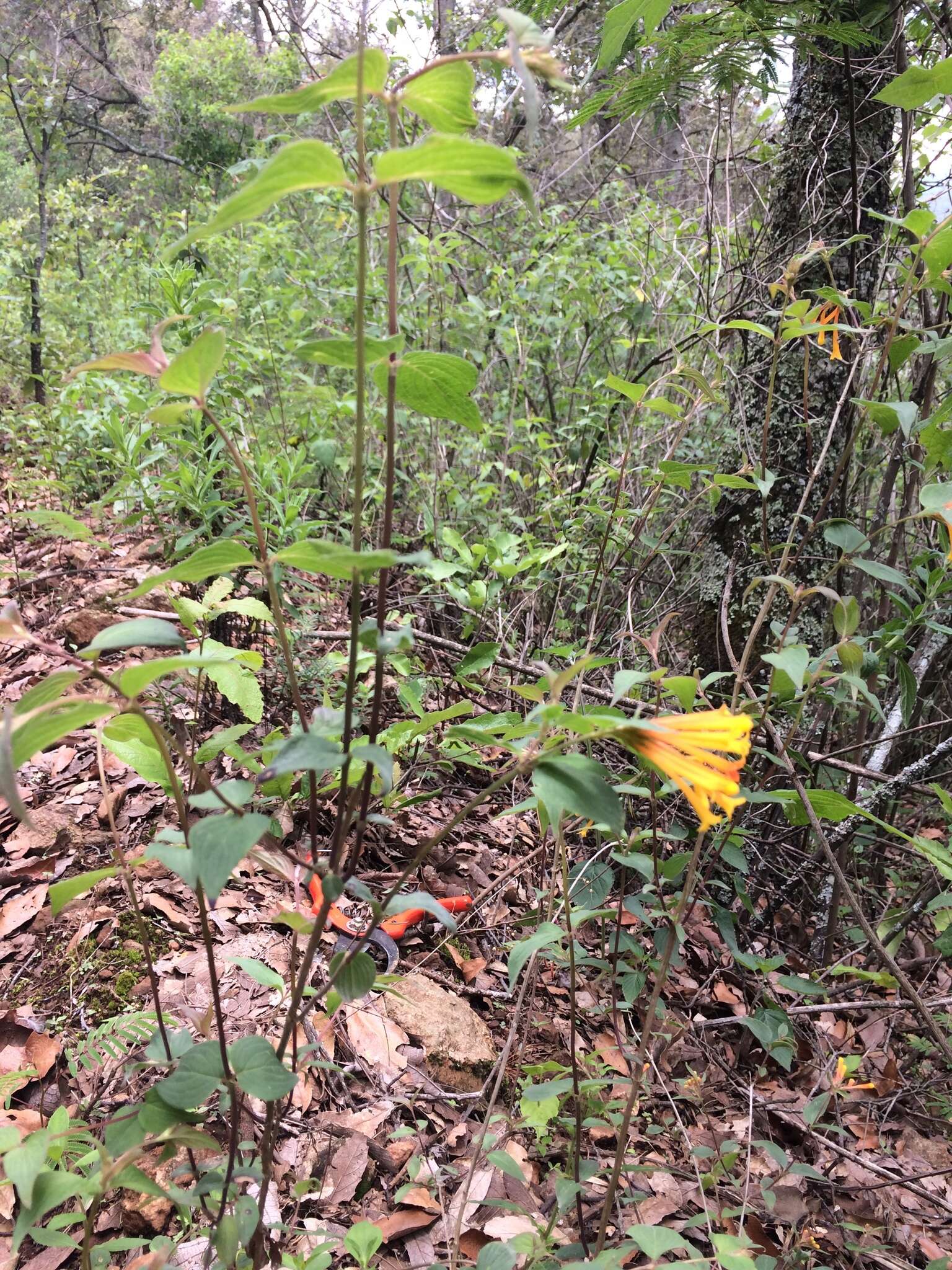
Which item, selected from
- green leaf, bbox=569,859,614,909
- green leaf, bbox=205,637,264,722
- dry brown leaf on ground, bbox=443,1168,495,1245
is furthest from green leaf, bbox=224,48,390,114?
dry brown leaf on ground, bbox=443,1168,495,1245

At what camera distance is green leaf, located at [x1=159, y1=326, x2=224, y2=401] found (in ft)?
1.88

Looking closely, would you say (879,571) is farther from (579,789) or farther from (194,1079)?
(194,1079)

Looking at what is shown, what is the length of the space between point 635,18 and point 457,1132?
2.25 meters

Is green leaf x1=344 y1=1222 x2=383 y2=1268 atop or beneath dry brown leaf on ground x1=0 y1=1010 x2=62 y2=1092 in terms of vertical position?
atop

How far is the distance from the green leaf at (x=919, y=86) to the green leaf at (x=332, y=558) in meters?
1.14

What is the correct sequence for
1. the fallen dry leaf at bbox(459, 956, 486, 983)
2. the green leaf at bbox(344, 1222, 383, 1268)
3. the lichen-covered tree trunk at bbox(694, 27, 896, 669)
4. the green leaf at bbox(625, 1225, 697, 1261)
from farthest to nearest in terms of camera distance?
the lichen-covered tree trunk at bbox(694, 27, 896, 669), the fallen dry leaf at bbox(459, 956, 486, 983), the green leaf at bbox(344, 1222, 383, 1268), the green leaf at bbox(625, 1225, 697, 1261)

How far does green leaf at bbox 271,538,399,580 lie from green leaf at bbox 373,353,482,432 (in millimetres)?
174

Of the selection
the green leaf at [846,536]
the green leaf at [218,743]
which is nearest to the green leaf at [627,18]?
the green leaf at [846,536]

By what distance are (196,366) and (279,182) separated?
0.53 feet

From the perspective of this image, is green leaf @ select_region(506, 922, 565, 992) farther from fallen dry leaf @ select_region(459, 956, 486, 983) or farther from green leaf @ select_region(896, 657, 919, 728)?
green leaf @ select_region(896, 657, 919, 728)

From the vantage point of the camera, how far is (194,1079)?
27.9 inches

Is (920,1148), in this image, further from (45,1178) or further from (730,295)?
(730,295)

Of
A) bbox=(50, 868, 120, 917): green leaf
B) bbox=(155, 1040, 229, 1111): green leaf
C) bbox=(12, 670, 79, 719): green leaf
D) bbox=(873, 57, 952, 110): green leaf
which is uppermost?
bbox=(873, 57, 952, 110): green leaf

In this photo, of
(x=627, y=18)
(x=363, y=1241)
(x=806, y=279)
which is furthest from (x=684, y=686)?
(x=806, y=279)
